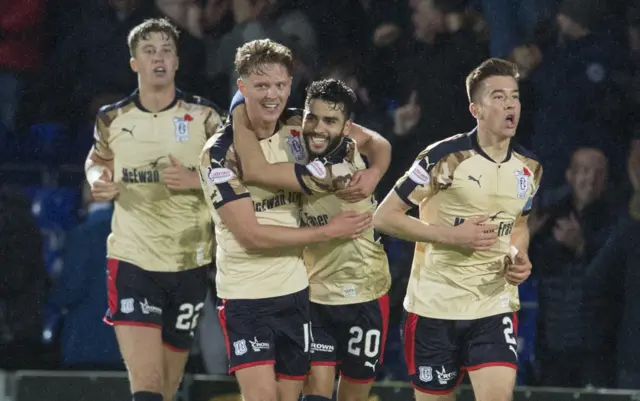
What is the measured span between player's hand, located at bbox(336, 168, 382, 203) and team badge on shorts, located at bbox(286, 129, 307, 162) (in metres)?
0.23

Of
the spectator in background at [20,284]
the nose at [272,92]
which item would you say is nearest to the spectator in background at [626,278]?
the nose at [272,92]

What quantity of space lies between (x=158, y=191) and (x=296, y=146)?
3.92 feet

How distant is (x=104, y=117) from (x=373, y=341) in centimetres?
191

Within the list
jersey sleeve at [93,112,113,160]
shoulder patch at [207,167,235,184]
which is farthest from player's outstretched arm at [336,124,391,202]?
jersey sleeve at [93,112,113,160]

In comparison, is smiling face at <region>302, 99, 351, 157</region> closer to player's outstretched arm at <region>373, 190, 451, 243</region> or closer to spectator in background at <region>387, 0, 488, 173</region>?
player's outstretched arm at <region>373, 190, 451, 243</region>

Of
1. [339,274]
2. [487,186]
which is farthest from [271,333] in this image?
[487,186]

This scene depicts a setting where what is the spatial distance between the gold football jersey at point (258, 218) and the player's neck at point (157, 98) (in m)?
1.19

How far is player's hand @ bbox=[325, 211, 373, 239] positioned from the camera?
5.14m

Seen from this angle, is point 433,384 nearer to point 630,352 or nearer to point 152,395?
point 152,395

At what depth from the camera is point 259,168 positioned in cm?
513

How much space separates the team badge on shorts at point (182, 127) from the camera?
637 cm

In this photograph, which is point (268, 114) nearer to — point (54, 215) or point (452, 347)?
point (452, 347)

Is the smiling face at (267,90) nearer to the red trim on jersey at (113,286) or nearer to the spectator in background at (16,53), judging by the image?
the red trim on jersey at (113,286)

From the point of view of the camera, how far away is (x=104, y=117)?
6.47 m
